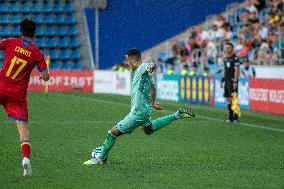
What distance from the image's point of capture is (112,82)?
39500 mm

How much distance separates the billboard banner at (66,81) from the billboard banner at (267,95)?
49.1 feet

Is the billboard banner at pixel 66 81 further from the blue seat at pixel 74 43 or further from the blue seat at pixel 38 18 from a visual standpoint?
the blue seat at pixel 38 18

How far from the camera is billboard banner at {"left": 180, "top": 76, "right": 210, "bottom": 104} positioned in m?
30.8

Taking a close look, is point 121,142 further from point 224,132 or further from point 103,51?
point 103,51

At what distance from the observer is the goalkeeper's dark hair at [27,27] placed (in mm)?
11438

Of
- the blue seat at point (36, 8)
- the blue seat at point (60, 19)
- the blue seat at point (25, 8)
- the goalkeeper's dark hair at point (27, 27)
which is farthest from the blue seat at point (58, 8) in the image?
the goalkeeper's dark hair at point (27, 27)

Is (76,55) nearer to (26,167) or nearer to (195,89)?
(195,89)

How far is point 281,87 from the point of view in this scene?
982 inches

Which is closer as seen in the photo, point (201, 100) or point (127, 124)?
point (127, 124)

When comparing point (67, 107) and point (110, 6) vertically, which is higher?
point (110, 6)

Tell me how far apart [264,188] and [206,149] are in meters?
4.92

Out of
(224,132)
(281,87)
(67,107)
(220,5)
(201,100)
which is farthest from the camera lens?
(220,5)

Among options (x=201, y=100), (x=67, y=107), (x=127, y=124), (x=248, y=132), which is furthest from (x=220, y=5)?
(x=127, y=124)

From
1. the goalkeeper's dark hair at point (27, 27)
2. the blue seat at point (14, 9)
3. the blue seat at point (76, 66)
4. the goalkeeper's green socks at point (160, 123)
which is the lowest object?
the goalkeeper's green socks at point (160, 123)
